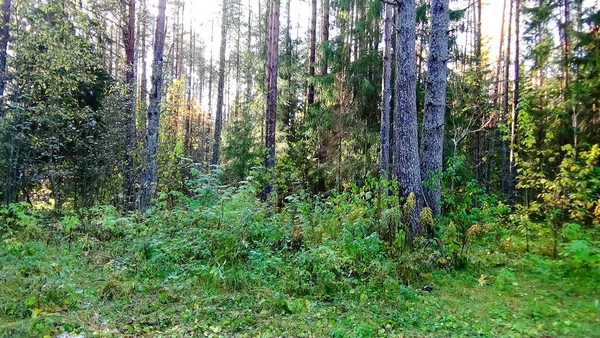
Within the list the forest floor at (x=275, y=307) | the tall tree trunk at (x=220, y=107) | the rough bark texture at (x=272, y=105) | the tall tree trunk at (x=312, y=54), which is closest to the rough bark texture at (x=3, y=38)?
the forest floor at (x=275, y=307)

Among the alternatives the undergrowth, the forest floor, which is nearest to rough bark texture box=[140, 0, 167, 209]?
the undergrowth

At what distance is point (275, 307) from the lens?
11.7 feet

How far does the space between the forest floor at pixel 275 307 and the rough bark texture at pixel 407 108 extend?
1.73m

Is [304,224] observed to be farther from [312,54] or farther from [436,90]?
[312,54]

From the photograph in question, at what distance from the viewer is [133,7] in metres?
11.4

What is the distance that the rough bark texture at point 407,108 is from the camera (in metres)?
5.79

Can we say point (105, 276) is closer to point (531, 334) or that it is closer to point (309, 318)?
point (309, 318)

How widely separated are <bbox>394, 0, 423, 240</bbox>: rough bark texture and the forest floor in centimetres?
173

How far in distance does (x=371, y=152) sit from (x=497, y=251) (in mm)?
6362

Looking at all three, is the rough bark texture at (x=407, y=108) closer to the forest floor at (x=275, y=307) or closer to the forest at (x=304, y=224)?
the forest at (x=304, y=224)

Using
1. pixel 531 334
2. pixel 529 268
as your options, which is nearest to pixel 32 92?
pixel 531 334

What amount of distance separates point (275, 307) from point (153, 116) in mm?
6156

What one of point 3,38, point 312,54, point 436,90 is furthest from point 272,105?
point 3,38

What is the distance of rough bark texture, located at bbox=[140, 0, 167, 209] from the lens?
8.07 meters
